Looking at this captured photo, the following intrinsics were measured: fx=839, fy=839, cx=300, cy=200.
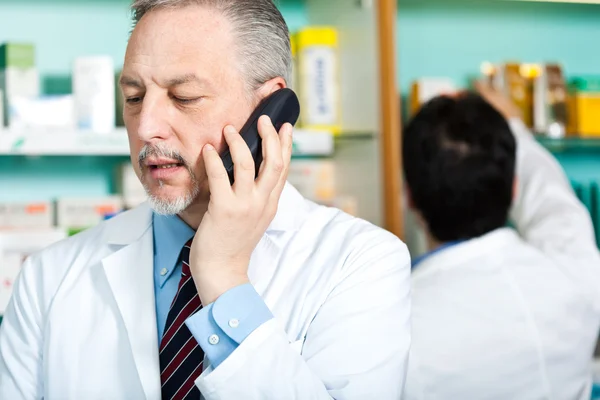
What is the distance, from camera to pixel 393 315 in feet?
4.34

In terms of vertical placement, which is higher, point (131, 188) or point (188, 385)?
point (131, 188)

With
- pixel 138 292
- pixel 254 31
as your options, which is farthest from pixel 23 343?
pixel 254 31

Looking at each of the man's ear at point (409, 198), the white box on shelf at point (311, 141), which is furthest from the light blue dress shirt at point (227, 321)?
the white box on shelf at point (311, 141)

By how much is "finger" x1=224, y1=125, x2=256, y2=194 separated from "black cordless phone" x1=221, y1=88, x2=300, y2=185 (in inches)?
1.7

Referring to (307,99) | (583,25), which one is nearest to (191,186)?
(307,99)

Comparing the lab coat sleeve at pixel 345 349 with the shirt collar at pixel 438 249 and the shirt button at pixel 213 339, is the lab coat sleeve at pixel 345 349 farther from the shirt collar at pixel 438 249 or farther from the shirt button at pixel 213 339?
the shirt collar at pixel 438 249

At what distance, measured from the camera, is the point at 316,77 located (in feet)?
8.32

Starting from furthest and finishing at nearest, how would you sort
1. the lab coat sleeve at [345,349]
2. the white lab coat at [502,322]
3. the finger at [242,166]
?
the white lab coat at [502,322] → the finger at [242,166] → the lab coat sleeve at [345,349]

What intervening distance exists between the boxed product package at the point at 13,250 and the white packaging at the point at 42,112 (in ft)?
0.95

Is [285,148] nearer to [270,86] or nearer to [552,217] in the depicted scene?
[270,86]

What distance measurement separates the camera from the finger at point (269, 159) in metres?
1.30

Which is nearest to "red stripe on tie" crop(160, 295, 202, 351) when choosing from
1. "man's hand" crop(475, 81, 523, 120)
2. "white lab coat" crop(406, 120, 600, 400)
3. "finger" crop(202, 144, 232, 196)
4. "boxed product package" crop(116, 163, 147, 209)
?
"finger" crop(202, 144, 232, 196)

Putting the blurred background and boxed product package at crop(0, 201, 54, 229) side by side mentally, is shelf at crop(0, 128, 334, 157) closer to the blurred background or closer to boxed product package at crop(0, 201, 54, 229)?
the blurred background

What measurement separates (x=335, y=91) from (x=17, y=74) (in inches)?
36.3
